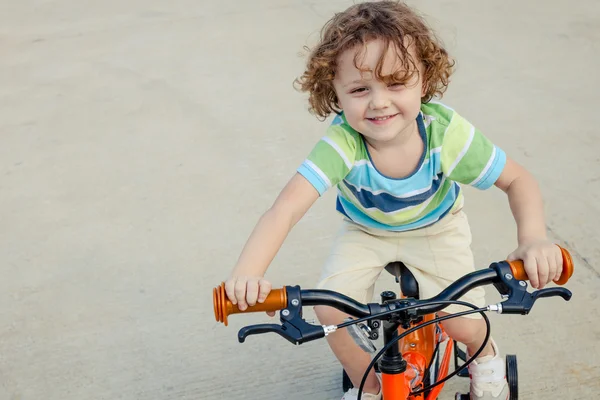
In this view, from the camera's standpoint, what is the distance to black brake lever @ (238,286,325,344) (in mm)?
1728

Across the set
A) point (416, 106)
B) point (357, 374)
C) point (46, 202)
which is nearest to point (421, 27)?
point (416, 106)

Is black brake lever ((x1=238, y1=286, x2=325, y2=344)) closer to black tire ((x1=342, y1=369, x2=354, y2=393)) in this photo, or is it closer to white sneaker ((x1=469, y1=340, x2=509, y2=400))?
white sneaker ((x1=469, y1=340, x2=509, y2=400))

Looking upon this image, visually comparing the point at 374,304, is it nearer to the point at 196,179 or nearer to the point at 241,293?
the point at 241,293

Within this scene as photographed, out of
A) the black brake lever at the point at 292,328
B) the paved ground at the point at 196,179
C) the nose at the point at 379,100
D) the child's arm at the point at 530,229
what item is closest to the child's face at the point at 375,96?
the nose at the point at 379,100

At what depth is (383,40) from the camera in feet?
7.09

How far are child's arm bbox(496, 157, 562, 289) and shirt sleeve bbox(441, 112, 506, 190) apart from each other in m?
0.03

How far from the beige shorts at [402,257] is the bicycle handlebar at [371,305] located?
59cm

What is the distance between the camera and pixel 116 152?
479 cm

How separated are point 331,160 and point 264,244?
328 millimetres

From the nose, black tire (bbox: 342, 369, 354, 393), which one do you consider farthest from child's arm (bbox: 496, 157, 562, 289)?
black tire (bbox: 342, 369, 354, 393)

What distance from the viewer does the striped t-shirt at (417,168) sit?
7.57 ft

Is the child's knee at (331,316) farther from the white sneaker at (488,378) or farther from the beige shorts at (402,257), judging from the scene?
the white sneaker at (488,378)

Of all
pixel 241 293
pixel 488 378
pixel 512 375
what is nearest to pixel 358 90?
pixel 241 293

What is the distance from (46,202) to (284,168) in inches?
48.9
